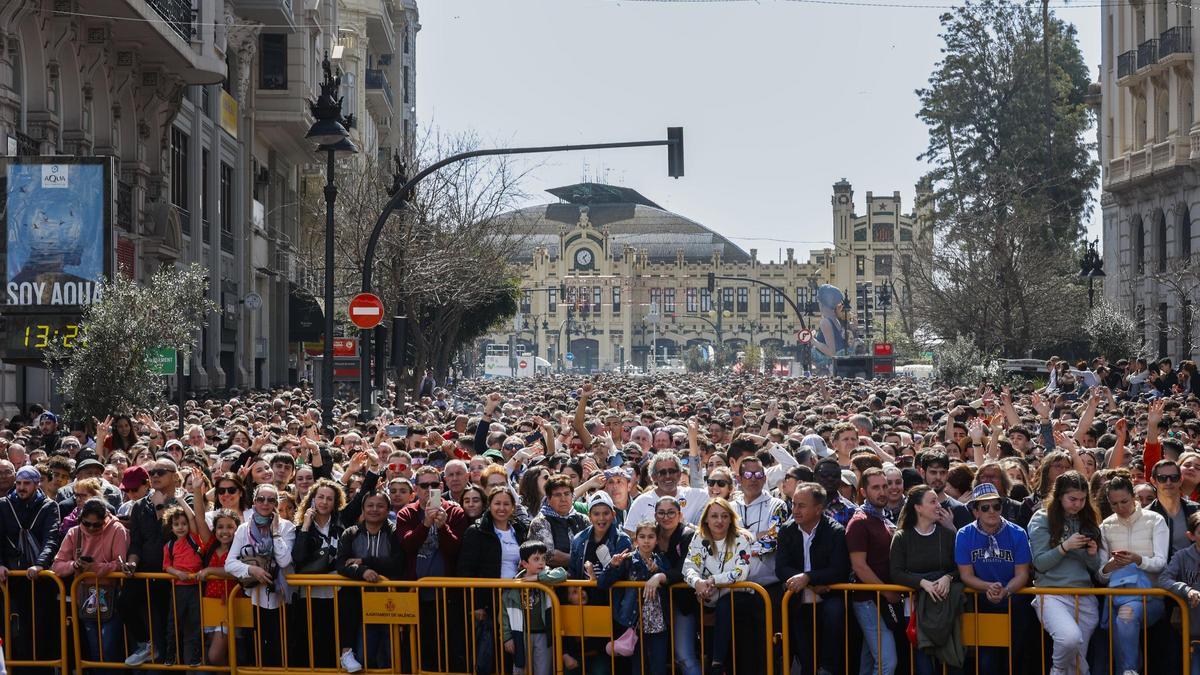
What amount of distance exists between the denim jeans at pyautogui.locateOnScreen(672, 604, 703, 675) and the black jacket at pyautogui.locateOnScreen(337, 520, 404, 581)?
1.76 m

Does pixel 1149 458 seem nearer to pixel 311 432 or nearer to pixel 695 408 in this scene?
pixel 311 432

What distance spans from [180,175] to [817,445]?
21.1m

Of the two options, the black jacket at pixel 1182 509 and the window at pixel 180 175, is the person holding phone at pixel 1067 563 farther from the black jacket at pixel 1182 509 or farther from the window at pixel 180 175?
the window at pixel 180 175

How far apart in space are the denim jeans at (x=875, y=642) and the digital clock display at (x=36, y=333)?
12106mm

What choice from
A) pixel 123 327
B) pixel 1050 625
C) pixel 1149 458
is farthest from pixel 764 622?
pixel 123 327

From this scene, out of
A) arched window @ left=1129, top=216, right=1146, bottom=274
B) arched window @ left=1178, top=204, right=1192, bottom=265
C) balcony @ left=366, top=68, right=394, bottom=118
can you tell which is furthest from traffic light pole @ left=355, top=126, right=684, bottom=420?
balcony @ left=366, top=68, right=394, bottom=118

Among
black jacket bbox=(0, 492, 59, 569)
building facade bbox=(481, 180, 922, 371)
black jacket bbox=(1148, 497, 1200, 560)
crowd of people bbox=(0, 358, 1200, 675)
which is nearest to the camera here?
crowd of people bbox=(0, 358, 1200, 675)

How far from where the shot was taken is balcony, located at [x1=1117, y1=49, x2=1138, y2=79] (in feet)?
158

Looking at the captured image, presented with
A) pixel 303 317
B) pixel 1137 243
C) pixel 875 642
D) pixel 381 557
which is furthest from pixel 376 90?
pixel 875 642

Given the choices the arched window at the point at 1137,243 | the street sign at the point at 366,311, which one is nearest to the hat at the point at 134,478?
the street sign at the point at 366,311

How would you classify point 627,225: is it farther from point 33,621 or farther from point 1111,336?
point 33,621

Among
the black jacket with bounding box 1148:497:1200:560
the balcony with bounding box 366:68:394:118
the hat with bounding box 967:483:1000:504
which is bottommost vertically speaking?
the black jacket with bounding box 1148:497:1200:560

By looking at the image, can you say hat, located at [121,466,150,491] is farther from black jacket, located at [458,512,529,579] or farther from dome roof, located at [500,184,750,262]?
dome roof, located at [500,184,750,262]

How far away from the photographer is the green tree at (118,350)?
59.3 ft
